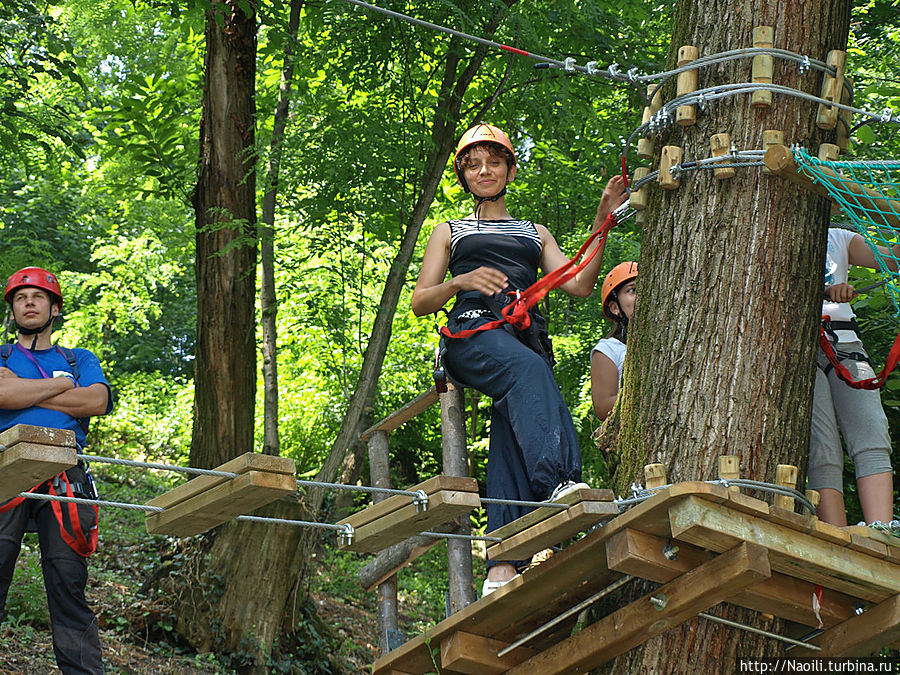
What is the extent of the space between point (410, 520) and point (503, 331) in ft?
2.95

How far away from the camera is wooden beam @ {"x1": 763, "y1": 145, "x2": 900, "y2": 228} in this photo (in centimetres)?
Result: 321

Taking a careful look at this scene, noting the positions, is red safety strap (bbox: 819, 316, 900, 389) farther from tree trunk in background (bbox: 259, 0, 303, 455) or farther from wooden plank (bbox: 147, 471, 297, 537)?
Answer: tree trunk in background (bbox: 259, 0, 303, 455)

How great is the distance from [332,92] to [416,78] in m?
0.79

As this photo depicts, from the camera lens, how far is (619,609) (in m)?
3.15

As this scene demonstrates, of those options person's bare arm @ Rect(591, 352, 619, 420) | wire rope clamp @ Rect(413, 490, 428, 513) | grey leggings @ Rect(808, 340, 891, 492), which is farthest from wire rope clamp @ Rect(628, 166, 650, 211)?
wire rope clamp @ Rect(413, 490, 428, 513)

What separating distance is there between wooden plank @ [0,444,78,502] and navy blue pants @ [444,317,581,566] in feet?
4.81

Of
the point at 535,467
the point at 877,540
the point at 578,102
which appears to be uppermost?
the point at 578,102

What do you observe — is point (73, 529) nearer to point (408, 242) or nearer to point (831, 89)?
point (831, 89)

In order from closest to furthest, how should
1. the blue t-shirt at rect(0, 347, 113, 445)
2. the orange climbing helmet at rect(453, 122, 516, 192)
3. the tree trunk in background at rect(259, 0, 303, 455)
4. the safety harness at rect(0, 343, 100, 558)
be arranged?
the orange climbing helmet at rect(453, 122, 516, 192) < the safety harness at rect(0, 343, 100, 558) < the blue t-shirt at rect(0, 347, 113, 445) < the tree trunk in background at rect(259, 0, 303, 455)

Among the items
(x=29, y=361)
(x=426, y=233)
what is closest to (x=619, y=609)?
(x=29, y=361)

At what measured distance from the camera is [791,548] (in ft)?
9.63

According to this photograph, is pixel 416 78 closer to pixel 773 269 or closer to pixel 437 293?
pixel 437 293

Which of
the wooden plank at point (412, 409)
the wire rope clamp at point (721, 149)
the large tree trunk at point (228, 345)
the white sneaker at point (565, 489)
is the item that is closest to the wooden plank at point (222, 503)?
the white sneaker at point (565, 489)

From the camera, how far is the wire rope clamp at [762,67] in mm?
3385
